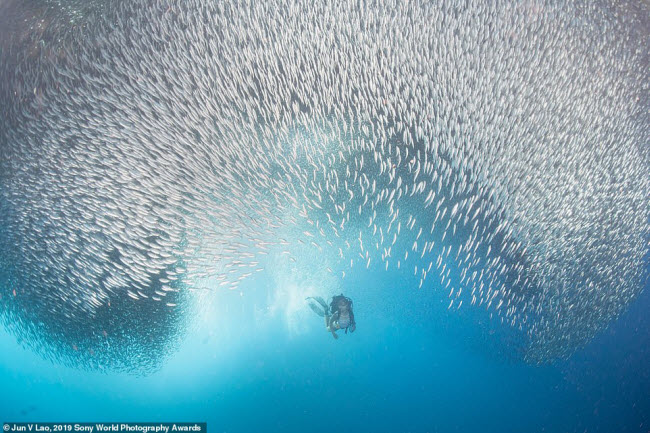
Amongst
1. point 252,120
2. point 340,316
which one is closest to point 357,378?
point 340,316

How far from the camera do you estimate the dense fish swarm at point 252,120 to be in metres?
3.80

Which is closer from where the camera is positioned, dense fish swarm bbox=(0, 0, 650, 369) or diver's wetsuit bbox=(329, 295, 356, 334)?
dense fish swarm bbox=(0, 0, 650, 369)

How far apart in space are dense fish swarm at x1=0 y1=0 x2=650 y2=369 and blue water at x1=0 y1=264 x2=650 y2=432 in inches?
323

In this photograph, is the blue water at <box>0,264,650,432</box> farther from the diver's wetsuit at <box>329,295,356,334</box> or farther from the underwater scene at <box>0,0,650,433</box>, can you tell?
the underwater scene at <box>0,0,650,433</box>

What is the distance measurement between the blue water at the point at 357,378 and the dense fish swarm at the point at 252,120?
8.20 metres

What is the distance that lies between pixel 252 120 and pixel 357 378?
60.0 feet

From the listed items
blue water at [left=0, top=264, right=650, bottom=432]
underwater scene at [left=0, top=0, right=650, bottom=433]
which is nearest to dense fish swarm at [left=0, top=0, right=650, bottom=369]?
underwater scene at [left=0, top=0, right=650, bottom=433]

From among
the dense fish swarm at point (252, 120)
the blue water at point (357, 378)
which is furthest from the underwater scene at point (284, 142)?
the blue water at point (357, 378)

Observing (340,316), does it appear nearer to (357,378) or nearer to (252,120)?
(252,120)

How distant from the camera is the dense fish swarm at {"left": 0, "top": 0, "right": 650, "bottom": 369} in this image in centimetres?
380

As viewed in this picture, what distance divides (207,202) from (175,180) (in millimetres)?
504

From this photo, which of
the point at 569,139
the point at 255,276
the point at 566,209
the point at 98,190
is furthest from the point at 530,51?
the point at 255,276

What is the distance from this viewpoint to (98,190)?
396 cm

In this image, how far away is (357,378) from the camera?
18438mm
